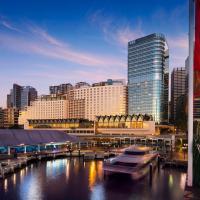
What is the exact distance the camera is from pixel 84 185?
41.2m

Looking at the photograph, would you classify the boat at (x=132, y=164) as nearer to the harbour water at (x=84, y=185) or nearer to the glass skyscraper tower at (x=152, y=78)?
the harbour water at (x=84, y=185)

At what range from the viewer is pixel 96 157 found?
2724 inches

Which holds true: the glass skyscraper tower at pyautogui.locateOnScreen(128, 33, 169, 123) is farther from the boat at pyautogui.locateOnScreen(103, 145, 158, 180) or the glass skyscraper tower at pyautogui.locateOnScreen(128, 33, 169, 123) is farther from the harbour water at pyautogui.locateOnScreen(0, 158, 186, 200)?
the harbour water at pyautogui.locateOnScreen(0, 158, 186, 200)

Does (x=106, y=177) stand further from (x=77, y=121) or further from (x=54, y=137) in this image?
(x=77, y=121)

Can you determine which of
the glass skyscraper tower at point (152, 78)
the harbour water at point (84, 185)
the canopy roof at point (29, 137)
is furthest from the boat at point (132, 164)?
the glass skyscraper tower at point (152, 78)

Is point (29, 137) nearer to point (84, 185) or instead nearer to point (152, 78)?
point (84, 185)

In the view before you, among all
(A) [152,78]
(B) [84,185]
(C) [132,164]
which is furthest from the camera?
(A) [152,78]

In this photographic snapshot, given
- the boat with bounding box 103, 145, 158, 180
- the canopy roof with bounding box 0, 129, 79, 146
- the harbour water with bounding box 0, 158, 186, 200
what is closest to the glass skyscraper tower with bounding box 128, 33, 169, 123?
the canopy roof with bounding box 0, 129, 79, 146

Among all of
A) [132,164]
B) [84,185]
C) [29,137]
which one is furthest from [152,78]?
[84,185]

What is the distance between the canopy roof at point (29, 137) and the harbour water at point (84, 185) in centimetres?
1027

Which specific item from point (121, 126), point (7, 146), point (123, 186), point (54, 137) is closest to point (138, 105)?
point (121, 126)

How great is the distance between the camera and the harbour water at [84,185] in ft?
117

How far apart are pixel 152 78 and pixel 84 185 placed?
15174cm

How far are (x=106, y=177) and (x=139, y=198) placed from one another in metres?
11.8
